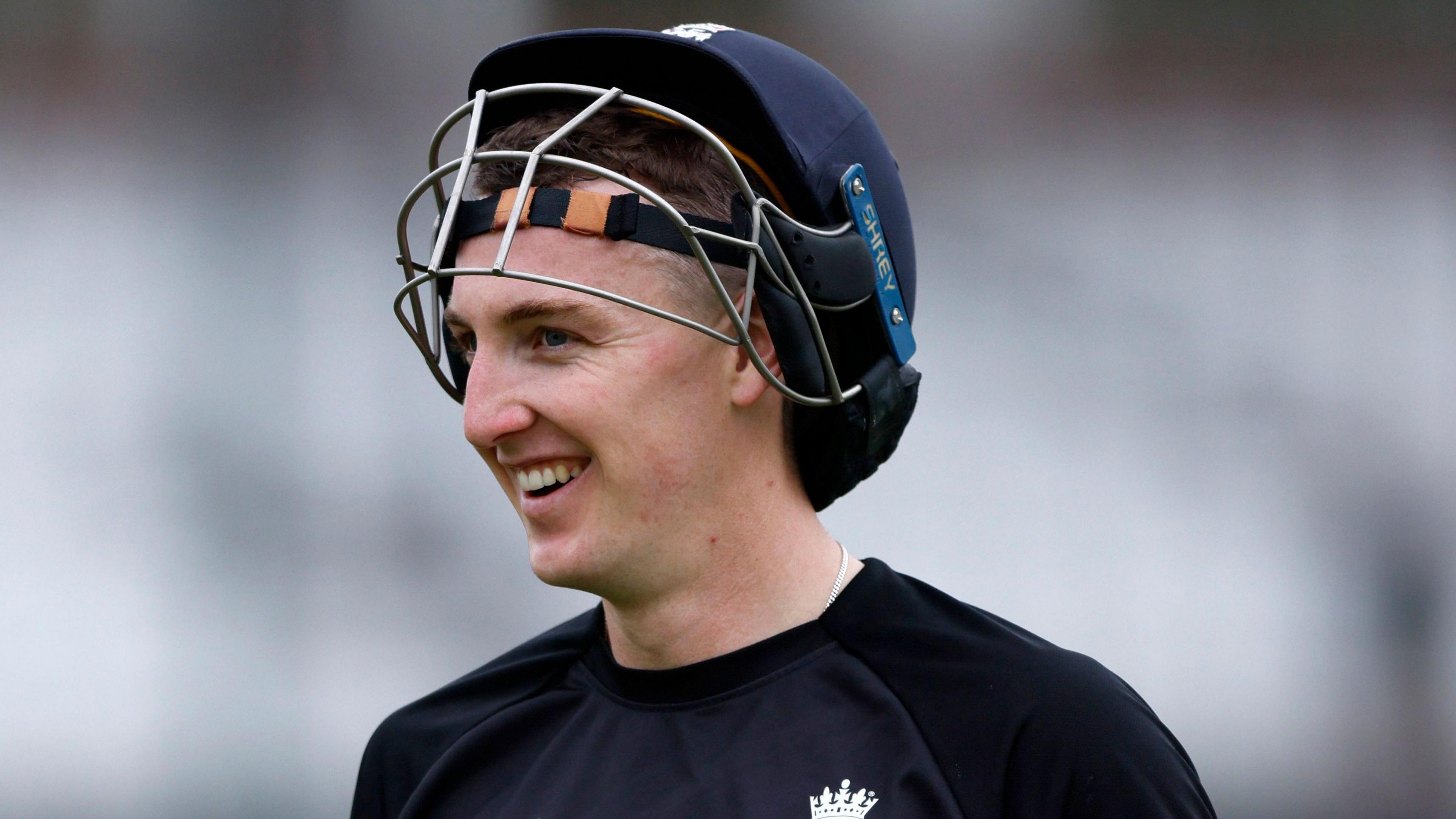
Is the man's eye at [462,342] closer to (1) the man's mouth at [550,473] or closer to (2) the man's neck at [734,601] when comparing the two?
(1) the man's mouth at [550,473]

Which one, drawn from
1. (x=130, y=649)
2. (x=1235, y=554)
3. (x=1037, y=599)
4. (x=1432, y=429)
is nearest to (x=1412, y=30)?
(x=1432, y=429)

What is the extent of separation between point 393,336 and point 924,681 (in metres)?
2.45

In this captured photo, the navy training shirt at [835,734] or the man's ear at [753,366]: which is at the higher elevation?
the man's ear at [753,366]

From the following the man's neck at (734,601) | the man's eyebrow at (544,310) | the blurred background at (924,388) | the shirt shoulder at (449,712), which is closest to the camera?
the man's eyebrow at (544,310)

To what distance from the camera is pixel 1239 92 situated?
348cm

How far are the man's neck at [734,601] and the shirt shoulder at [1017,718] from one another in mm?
56

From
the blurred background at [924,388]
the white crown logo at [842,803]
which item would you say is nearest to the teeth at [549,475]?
the white crown logo at [842,803]

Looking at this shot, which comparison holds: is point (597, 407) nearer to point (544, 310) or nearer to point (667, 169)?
point (544, 310)

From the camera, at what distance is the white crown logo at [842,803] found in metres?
1.44

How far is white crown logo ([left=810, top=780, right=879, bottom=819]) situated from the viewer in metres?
1.44

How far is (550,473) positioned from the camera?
1.55m

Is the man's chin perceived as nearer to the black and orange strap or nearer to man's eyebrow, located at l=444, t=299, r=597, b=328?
man's eyebrow, located at l=444, t=299, r=597, b=328

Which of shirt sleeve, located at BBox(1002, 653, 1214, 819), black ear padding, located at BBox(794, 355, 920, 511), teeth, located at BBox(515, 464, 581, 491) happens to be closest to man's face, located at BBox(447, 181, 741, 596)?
teeth, located at BBox(515, 464, 581, 491)

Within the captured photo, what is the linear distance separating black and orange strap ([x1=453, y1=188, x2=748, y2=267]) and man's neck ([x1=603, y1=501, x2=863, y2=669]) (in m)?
0.35
